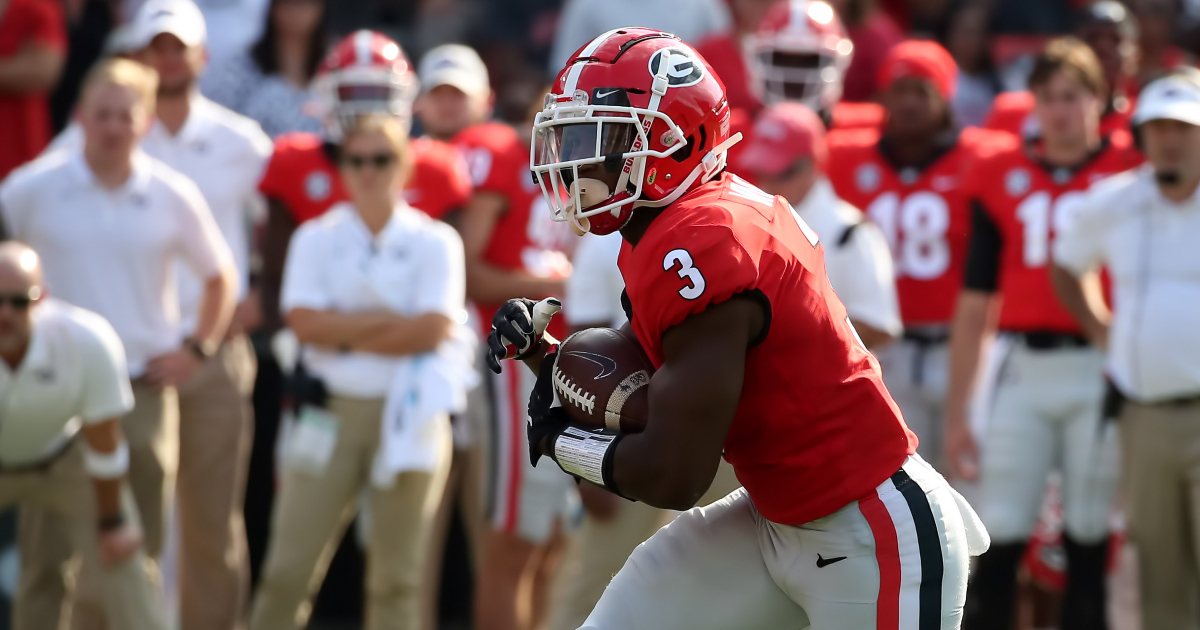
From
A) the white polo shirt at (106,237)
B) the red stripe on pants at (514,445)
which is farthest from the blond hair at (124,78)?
the red stripe on pants at (514,445)

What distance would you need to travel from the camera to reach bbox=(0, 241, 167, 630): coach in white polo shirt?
4875 millimetres

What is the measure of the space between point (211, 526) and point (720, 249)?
135 inches

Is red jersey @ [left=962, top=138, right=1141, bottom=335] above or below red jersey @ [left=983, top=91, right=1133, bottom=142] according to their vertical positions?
below

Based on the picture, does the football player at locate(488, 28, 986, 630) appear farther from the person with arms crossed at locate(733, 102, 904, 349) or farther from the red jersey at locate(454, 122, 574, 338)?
the red jersey at locate(454, 122, 574, 338)

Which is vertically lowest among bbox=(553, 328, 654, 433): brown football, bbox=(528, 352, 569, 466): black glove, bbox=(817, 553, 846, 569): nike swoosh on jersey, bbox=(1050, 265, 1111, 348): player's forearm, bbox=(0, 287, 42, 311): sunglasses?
bbox=(1050, 265, 1111, 348): player's forearm

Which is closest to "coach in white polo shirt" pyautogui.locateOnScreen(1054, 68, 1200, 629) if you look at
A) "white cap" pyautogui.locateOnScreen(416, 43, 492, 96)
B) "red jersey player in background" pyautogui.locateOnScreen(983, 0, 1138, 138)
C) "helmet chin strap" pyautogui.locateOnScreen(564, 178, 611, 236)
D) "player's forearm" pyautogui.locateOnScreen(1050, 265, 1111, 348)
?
"player's forearm" pyautogui.locateOnScreen(1050, 265, 1111, 348)

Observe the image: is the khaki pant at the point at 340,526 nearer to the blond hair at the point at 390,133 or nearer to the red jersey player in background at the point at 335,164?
the blond hair at the point at 390,133

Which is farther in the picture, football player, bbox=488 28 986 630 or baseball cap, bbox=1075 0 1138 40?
baseball cap, bbox=1075 0 1138 40

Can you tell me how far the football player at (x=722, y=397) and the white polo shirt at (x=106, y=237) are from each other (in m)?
2.74

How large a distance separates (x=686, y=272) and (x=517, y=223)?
3560 millimetres

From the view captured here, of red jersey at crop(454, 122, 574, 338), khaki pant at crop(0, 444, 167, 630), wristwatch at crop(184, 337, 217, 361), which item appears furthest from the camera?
red jersey at crop(454, 122, 574, 338)

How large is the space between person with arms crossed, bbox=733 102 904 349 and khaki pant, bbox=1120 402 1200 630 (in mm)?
898

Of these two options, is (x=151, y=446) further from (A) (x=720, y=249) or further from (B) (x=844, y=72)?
(B) (x=844, y=72)

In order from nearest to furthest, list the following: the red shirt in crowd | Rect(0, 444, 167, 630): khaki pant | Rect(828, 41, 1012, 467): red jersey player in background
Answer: Rect(0, 444, 167, 630): khaki pant, Rect(828, 41, 1012, 467): red jersey player in background, the red shirt in crowd
